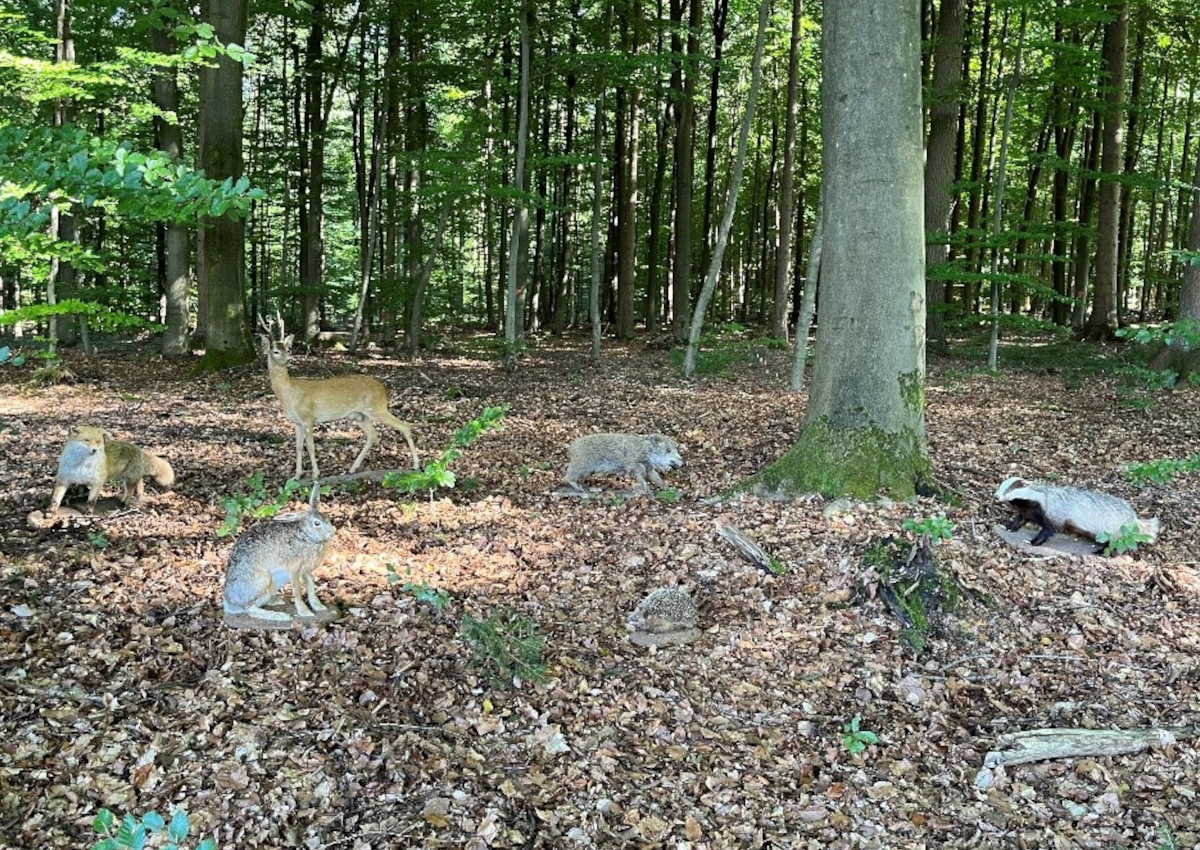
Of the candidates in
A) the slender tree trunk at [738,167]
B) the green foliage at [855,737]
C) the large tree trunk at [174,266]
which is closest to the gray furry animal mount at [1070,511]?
the green foliage at [855,737]

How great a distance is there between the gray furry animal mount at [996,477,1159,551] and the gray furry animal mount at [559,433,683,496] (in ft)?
9.09

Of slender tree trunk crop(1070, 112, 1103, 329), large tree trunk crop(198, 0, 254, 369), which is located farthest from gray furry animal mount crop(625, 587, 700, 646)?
slender tree trunk crop(1070, 112, 1103, 329)

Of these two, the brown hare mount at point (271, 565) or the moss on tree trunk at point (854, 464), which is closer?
the brown hare mount at point (271, 565)

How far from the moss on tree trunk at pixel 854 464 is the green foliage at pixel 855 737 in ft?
8.19

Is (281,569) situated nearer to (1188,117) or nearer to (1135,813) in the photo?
(1135,813)

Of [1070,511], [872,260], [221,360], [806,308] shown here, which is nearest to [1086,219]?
[806,308]

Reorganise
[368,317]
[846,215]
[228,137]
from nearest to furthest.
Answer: [846,215]
[228,137]
[368,317]

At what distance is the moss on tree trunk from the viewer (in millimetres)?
6293

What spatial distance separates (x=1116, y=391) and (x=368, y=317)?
851 inches

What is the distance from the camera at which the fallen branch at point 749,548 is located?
5469mm

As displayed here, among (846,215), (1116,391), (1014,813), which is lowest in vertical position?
(1014,813)

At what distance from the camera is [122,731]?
356 centimetres

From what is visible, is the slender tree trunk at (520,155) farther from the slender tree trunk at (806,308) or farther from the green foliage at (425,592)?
the green foliage at (425,592)

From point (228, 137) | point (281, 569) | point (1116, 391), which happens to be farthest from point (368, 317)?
point (281, 569)
